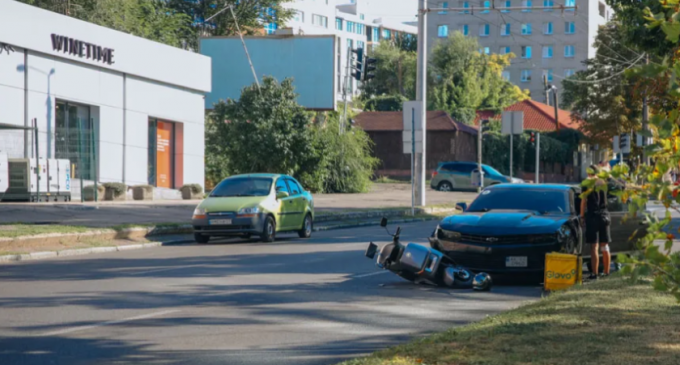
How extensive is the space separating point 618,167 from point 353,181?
4347 cm

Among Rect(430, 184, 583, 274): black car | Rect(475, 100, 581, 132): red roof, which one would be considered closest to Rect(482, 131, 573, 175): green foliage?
Rect(475, 100, 581, 132): red roof

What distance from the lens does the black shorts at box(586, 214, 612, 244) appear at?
1431 cm

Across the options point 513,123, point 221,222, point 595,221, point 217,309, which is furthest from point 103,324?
→ point 513,123

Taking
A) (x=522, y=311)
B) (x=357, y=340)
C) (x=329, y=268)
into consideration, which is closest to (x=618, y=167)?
(x=357, y=340)

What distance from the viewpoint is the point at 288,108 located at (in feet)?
150

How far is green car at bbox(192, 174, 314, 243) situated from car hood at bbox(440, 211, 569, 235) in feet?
26.1

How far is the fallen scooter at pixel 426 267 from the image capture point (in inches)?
521

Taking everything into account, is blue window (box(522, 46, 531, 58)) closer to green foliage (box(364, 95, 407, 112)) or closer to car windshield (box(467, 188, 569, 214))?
green foliage (box(364, 95, 407, 112))

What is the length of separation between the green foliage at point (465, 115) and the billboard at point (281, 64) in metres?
38.9

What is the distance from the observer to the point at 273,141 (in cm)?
4472

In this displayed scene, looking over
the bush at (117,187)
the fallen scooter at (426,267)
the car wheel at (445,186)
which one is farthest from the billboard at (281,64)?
the fallen scooter at (426,267)

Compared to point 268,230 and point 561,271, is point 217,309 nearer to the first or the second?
point 561,271

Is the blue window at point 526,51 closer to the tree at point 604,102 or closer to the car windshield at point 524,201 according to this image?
the tree at point 604,102

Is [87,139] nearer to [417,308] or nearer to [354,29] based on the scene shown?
[417,308]
